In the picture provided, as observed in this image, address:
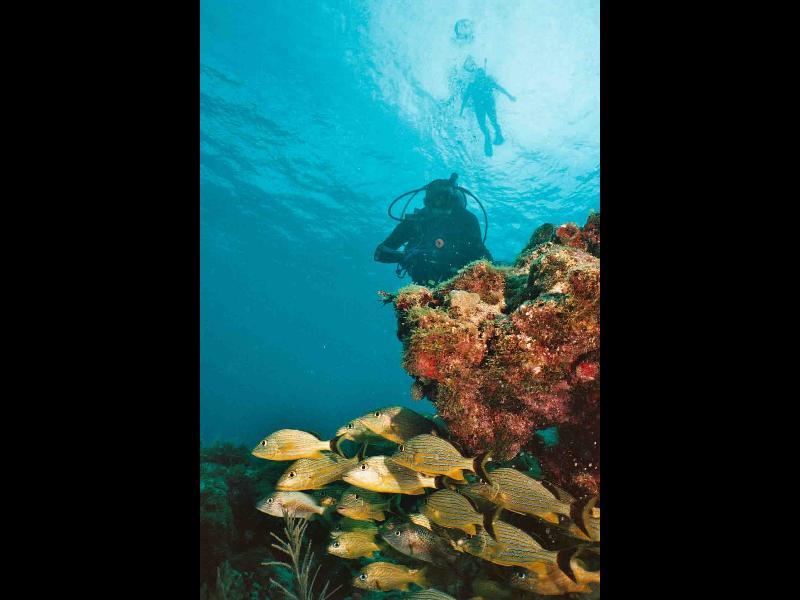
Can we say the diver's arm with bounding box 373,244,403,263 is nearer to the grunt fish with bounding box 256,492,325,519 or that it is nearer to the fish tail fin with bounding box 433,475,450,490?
the grunt fish with bounding box 256,492,325,519

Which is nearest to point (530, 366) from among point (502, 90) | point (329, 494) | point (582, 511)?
point (582, 511)

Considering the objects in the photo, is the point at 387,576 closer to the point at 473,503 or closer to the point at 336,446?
the point at 473,503

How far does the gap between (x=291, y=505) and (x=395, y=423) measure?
4.42 ft

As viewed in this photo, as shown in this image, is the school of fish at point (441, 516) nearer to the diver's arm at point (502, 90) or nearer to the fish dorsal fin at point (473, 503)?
the fish dorsal fin at point (473, 503)

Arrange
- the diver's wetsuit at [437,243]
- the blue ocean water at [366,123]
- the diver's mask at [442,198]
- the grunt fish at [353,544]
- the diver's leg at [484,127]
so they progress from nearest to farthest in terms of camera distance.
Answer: the grunt fish at [353,544] → the diver's wetsuit at [437,243] → the diver's mask at [442,198] → the blue ocean water at [366,123] → the diver's leg at [484,127]

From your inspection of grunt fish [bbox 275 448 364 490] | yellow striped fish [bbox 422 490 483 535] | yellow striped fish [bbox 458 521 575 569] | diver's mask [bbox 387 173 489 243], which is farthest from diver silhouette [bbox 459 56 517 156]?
yellow striped fish [bbox 458 521 575 569]

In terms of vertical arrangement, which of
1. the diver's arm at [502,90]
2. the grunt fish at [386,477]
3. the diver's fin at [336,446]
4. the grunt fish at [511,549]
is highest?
the diver's arm at [502,90]

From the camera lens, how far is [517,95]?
2172 centimetres

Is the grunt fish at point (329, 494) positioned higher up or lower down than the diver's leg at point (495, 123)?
lower down

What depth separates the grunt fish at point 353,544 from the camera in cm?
303

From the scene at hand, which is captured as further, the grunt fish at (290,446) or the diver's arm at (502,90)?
the diver's arm at (502,90)

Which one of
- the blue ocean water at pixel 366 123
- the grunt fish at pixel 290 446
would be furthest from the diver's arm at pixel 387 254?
the blue ocean water at pixel 366 123
